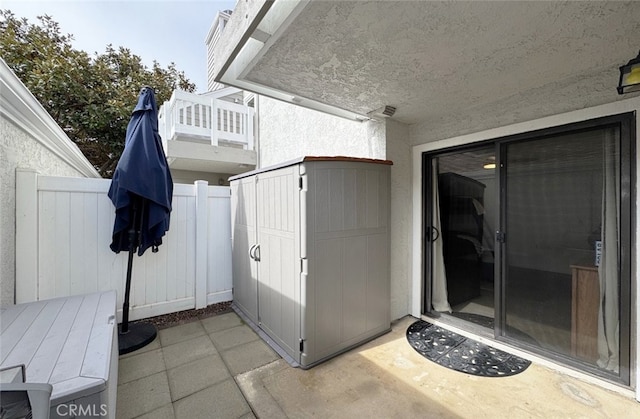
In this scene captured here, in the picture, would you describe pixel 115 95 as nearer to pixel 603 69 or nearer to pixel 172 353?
pixel 172 353

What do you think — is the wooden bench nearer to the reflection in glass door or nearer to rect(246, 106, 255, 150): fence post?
the reflection in glass door

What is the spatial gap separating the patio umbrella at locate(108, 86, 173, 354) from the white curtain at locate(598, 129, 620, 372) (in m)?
4.33

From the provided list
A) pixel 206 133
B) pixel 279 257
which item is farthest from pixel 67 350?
pixel 206 133

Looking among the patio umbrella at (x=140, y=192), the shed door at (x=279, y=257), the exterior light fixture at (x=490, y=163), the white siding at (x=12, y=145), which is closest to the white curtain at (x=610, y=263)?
the exterior light fixture at (x=490, y=163)

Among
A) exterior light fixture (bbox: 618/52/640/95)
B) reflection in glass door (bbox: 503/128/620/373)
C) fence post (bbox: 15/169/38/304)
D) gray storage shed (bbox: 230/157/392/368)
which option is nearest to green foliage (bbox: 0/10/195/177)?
fence post (bbox: 15/169/38/304)

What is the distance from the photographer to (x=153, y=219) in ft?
9.28

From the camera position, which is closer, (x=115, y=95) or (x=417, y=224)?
(x=417, y=224)

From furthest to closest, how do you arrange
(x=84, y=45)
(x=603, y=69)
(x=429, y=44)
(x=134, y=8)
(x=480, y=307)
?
(x=84, y=45) → (x=134, y=8) → (x=480, y=307) → (x=603, y=69) → (x=429, y=44)

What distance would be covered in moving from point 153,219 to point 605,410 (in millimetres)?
4417

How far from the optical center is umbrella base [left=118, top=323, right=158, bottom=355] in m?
2.73

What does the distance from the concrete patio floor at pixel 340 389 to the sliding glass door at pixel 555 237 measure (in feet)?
1.25

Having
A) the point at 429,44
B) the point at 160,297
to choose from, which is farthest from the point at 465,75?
the point at 160,297

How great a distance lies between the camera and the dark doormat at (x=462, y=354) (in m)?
2.43

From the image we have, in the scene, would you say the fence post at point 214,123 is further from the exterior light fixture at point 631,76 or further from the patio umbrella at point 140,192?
the exterior light fixture at point 631,76
